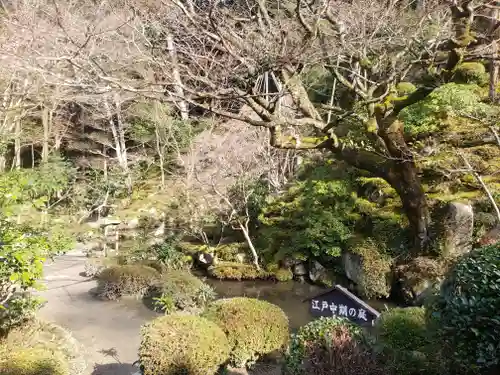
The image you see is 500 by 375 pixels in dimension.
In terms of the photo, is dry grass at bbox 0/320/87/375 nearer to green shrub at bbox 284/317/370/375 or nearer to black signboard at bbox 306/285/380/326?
green shrub at bbox 284/317/370/375

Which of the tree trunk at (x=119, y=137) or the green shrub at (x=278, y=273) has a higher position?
the tree trunk at (x=119, y=137)

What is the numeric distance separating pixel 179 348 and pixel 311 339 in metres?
1.35

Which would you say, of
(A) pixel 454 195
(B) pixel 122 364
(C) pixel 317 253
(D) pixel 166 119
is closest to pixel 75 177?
(D) pixel 166 119

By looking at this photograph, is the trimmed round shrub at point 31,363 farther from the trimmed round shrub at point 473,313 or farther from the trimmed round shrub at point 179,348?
the trimmed round shrub at point 473,313

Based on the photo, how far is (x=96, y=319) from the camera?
24.1 feet

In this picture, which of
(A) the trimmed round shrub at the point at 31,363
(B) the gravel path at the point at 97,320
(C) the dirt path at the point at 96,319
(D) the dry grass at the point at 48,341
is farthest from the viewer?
(C) the dirt path at the point at 96,319

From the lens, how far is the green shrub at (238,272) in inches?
386

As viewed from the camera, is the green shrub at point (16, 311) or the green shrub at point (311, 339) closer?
the green shrub at point (311, 339)

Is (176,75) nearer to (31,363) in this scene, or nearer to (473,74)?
(31,363)

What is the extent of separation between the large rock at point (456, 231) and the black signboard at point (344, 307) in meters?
4.14

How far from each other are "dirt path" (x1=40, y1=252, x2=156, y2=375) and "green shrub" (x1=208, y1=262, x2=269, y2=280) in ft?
7.60

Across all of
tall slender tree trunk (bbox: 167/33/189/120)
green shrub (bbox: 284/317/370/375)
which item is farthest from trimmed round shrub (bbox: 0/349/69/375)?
tall slender tree trunk (bbox: 167/33/189/120)

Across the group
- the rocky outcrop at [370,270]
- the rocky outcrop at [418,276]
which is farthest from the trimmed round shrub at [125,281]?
the rocky outcrop at [418,276]

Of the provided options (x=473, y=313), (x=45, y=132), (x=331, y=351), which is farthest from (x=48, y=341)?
(x=45, y=132)
